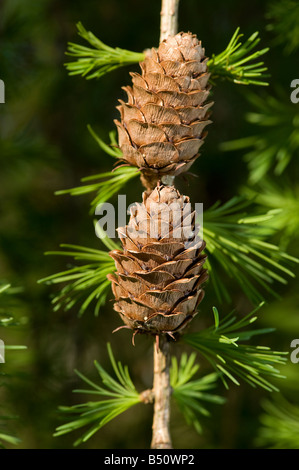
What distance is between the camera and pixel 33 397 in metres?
0.97

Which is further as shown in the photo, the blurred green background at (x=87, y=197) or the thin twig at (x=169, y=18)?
the blurred green background at (x=87, y=197)

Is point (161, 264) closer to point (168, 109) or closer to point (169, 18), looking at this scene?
point (168, 109)

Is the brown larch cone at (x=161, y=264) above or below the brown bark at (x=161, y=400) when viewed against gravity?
above

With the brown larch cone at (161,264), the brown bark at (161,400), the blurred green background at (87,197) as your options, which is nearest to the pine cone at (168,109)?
the brown larch cone at (161,264)

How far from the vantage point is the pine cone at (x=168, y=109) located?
19.7 inches

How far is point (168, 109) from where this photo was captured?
496mm

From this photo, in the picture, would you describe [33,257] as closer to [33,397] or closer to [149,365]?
[33,397]

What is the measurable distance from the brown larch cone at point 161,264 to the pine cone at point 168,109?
4 cm

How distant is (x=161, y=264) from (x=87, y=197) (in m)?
0.78

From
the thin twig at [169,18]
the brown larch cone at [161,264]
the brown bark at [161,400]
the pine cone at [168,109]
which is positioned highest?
the thin twig at [169,18]

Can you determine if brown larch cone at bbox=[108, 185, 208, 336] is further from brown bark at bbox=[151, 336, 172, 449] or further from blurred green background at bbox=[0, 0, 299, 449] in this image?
blurred green background at bbox=[0, 0, 299, 449]

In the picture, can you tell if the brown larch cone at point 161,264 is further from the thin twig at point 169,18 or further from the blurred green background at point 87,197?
the blurred green background at point 87,197
